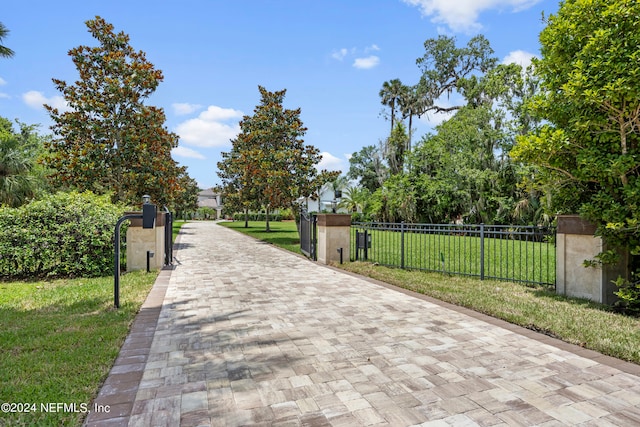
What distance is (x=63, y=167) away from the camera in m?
14.5

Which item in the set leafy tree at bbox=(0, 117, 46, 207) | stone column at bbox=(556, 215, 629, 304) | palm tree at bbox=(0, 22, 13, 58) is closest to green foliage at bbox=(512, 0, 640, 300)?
stone column at bbox=(556, 215, 629, 304)

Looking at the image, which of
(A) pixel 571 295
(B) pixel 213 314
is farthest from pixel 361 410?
(A) pixel 571 295

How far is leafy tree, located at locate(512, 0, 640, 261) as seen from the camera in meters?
5.28

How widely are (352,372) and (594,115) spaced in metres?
5.33

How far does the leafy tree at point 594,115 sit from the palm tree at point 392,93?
36.2m

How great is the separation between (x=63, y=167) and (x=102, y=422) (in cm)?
1493

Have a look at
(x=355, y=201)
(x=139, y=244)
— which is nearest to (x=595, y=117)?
(x=139, y=244)

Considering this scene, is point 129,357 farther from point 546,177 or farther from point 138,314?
point 546,177

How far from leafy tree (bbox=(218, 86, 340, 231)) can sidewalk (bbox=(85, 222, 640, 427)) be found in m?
12.1

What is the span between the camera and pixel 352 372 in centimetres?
342

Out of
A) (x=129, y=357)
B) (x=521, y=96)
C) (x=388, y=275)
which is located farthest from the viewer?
(x=521, y=96)

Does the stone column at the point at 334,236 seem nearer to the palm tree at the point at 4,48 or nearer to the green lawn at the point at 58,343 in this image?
the green lawn at the point at 58,343

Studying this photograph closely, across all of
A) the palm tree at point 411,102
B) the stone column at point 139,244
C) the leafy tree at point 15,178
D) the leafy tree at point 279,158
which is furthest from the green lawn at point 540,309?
the palm tree at point 411,102

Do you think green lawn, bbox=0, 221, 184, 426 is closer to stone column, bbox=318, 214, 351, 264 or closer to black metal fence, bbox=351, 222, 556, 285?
stone column, bbox=318, 214, 351, 264
